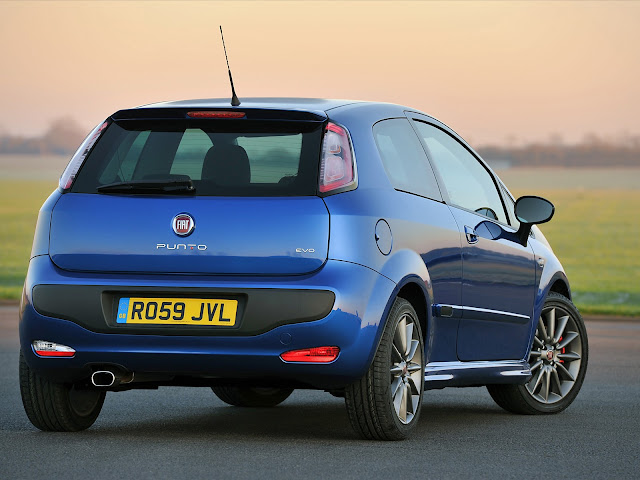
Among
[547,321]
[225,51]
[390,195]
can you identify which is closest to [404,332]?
[390,195]

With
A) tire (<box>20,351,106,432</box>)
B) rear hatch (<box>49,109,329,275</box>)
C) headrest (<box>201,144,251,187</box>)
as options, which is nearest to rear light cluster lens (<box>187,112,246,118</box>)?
rear hatch (<box>49,109,329,275</box>)

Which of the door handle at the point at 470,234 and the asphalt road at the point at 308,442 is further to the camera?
the door handle at the point at 470,234

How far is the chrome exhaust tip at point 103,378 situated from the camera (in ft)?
23.4

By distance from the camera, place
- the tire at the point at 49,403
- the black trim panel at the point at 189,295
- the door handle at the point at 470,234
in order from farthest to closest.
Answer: the door handle at the point at 470,234, the tire at the point at 49,403, the black trim panel at the point at 189,295

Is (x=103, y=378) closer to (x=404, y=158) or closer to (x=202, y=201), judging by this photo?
(x=202, y=201)

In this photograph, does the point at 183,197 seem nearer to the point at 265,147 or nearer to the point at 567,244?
the point at 265,147

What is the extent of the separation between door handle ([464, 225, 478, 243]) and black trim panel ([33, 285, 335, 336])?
5.45ft

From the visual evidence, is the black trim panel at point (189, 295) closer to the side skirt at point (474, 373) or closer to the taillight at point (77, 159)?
the taillight at point (77, 159)

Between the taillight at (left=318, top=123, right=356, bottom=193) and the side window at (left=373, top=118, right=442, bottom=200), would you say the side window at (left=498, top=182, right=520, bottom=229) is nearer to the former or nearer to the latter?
the side window at (left=373, top=118, right=442, bottom=200)

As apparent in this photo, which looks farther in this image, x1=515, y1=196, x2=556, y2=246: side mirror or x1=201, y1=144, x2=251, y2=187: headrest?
x1=515, y1=196, x2=556, y2=246: side mirror

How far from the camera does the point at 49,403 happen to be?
7512mm

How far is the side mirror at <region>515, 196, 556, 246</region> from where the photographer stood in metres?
8.94

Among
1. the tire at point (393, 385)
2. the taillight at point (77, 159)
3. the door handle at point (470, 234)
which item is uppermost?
the taillight at point (77, 159)

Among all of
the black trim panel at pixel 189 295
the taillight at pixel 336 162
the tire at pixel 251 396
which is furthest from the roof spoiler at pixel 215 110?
the tire at pixel 251 396
